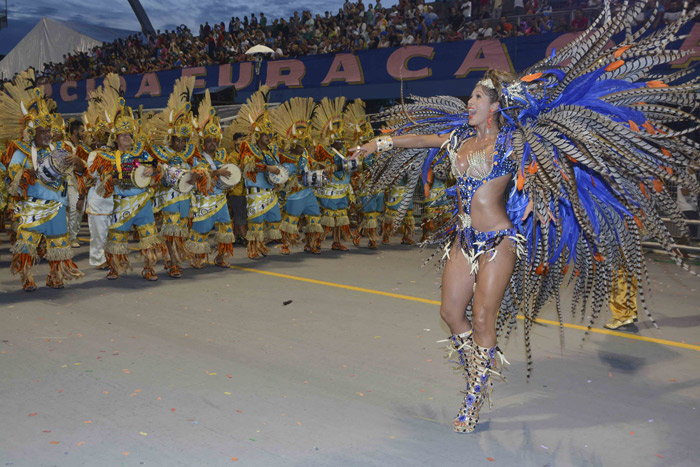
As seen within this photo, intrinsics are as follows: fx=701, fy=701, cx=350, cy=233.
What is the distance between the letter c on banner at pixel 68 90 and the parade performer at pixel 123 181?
16.2 metres

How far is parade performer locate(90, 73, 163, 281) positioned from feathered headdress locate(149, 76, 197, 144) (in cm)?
36

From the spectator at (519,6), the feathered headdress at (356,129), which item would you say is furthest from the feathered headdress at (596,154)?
the spectator at (519,6)

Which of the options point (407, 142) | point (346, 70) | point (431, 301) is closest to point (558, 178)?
point (407, 142)

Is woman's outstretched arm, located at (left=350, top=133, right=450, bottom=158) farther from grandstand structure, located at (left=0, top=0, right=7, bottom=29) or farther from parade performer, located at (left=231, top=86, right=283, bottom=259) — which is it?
grandstand structure, located at (left=0, top=0, right=7, bottom=29)

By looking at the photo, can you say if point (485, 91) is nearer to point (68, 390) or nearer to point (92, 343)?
point (68, 390)

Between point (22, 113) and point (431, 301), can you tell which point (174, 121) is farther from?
point (431, 301)

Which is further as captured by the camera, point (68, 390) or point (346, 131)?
point (346, 131)

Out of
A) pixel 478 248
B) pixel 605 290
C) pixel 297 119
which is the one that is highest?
pixel 297 119

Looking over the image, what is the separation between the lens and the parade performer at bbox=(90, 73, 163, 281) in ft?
25.0

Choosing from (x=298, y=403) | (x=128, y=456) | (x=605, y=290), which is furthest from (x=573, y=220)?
A: (x=128, y=456)

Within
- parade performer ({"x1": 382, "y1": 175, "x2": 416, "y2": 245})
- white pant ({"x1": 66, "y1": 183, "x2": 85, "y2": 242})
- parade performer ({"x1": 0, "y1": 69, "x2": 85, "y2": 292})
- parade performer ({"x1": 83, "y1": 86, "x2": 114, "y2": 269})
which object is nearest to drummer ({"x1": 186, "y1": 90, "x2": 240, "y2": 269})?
parade performer ({"x1": 83, "y1": 86, "x2": 114, "y2": 269})

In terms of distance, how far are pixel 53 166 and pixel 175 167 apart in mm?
1394

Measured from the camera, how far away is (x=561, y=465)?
3.43 meters

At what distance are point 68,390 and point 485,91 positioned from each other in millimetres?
3121
